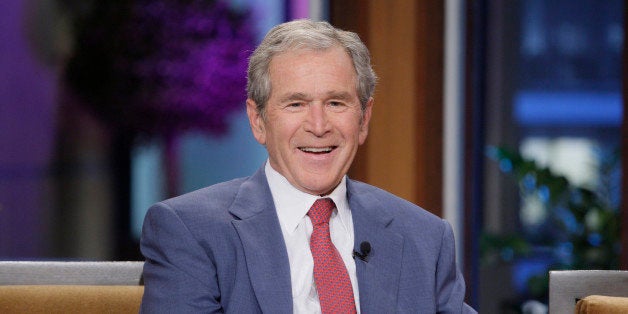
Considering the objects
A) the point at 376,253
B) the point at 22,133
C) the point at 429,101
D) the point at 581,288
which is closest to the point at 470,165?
the point at 429,101

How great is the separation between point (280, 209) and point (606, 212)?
2.19 meters

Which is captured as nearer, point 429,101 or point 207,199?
point 207,199

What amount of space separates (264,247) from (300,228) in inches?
4.4

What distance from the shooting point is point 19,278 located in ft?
6.34

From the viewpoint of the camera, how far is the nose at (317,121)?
5.88 ft

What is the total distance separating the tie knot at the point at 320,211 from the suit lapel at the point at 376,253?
7 centimetres

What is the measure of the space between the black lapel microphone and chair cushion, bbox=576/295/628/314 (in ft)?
1.77

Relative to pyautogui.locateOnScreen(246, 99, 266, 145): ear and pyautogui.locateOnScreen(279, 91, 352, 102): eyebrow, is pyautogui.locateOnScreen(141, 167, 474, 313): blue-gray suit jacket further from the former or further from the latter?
Result: pyautogui.locateOnScreen(279, 91, 352, 102): eyebrow

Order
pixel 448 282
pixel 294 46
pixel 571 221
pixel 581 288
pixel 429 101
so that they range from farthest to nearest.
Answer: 1. pixel 571 221
2. pixel 429 101
3. pixel 581 288
4. pixel 448 282
5. pixel 294 46

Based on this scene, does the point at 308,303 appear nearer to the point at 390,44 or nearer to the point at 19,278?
the point at 19,278

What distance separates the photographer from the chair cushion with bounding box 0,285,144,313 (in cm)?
186

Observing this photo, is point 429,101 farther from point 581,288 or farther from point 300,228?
point 300,228

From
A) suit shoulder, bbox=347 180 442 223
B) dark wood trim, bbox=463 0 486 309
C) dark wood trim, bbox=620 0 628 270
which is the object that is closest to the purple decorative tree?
dark wood trim, bbox=463 0 486 309

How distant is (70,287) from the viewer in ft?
6.25
